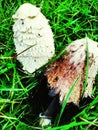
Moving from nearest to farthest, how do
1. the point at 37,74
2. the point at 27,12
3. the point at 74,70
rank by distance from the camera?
the point at 74,70
the point at 27,12
the point at 37,74

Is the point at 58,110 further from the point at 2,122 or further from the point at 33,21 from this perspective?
the point at 33,21

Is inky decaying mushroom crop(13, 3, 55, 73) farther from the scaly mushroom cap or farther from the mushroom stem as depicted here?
the mushroom stem

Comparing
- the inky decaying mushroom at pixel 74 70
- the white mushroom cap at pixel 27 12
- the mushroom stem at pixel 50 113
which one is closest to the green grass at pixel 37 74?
the mushroom stem at pixel 50 113

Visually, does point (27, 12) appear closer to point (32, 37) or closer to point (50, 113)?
point (32, 37)

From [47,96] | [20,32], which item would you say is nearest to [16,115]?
[47,96]

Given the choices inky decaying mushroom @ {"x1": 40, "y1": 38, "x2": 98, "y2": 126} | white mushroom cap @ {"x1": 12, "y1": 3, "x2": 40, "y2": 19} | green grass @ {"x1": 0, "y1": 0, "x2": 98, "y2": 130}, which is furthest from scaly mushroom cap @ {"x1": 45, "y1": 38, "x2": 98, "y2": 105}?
white mushroom cap @ {"x1": 12, "y1": 3, "x2": 40, "y2": 19}

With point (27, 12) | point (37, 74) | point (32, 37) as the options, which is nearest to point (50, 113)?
point (37, 74)
